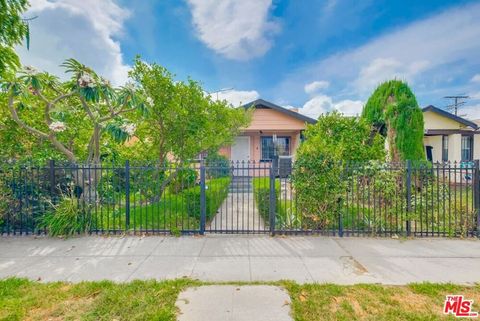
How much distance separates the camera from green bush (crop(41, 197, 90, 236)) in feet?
17.0

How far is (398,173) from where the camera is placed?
541 centimetres

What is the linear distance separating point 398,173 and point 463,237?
75.5 inches

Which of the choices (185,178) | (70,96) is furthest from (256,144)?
(70,96)

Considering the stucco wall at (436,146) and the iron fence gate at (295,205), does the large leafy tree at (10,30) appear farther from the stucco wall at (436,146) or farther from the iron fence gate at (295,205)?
the stucco wall at (436,146)

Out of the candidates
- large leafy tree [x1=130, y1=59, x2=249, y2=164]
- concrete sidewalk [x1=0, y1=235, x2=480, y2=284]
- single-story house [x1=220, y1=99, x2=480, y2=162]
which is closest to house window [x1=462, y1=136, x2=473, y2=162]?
single-story house [x1=220, y1=99, x2=480, y2=162]

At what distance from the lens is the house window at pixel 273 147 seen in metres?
15.6

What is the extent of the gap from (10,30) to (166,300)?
6071mm

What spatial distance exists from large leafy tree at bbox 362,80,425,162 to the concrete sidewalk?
3.15m

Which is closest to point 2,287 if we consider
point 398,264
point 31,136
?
point 31,136

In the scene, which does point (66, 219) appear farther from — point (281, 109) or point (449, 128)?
point (449, 128)

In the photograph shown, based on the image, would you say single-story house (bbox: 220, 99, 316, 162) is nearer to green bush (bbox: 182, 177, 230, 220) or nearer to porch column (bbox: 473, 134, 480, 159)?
green bush (bbox: 182, 177, 230, 220)

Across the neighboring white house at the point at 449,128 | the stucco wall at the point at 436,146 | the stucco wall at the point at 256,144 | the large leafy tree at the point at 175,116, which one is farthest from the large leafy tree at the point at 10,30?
the stucco wall at the point at 436,146

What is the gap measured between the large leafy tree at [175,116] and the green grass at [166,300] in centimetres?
404

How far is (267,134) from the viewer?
1547cm
